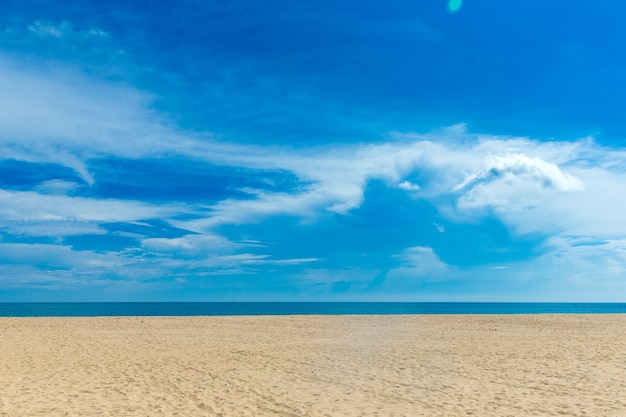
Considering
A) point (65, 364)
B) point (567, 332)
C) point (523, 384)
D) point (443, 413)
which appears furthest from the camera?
point (567, 332)

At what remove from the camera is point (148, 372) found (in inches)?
664

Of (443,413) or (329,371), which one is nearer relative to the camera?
(443,413)

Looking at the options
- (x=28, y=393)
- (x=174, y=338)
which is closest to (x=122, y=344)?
(x=174, y=338)

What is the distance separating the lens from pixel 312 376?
16172 millimetres

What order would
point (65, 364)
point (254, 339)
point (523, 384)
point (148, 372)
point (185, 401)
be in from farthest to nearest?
point (254, 339), point (65, 364), point (148, 372), point (523, 384), point (185, 401)

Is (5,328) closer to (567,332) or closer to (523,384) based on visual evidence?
(523,384)

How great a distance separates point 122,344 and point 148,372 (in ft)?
29.6

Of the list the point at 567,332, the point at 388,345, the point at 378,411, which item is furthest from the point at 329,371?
the point at 567,332

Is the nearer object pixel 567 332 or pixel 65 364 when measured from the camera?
pixel 65 364

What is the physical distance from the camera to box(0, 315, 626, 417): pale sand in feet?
40.1

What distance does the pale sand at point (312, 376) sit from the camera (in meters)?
12.2

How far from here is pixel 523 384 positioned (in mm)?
14953

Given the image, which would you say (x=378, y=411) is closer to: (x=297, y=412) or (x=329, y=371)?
(x=297, y=412)

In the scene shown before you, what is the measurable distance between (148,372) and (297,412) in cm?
723
